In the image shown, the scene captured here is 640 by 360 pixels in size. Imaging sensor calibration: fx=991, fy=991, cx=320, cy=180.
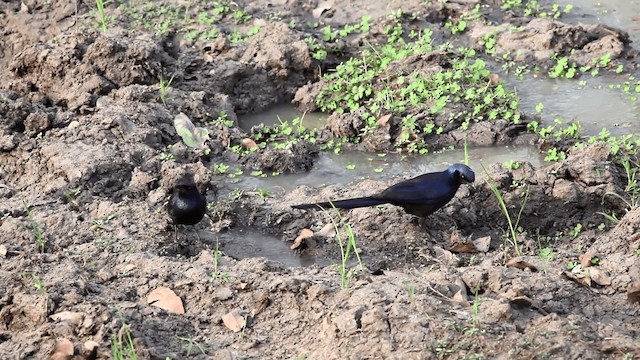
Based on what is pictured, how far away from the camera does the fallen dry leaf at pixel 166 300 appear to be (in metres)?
4.97

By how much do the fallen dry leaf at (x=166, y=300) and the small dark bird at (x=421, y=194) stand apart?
44.6 inches

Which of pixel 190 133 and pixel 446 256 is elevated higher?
pixel 446 256

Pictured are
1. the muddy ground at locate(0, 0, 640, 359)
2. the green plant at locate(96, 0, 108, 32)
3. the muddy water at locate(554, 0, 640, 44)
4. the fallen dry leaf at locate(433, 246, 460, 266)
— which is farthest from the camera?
the muddy water at locate(554, 0, 640, 44)

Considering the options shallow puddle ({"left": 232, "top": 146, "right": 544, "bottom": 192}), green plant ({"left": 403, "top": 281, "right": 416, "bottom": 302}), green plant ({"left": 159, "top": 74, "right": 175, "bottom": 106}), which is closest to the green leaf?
green plant ({"left": 159, "top": 74, "right": 175, "bottom": 106})

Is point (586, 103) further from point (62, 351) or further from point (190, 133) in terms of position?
point (62, 351)

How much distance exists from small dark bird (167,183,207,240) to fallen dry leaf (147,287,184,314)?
26.4 inches

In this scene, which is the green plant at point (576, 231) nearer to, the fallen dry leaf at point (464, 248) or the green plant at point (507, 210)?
the green plant at point (507, 210)

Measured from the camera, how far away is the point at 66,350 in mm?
4332

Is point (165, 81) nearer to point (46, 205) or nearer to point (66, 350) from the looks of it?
point (46, 205)

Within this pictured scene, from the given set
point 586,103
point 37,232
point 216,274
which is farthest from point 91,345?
point 586,103

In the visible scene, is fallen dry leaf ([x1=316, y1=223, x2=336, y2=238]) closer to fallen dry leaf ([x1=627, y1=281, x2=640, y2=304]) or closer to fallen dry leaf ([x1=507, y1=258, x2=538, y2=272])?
fallen dry leaf ([x1=507, y1=258, x2=538, y2=272])

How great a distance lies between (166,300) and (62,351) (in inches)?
31.1

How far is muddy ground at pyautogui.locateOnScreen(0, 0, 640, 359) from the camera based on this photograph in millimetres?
4484

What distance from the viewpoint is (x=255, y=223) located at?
6156mm
